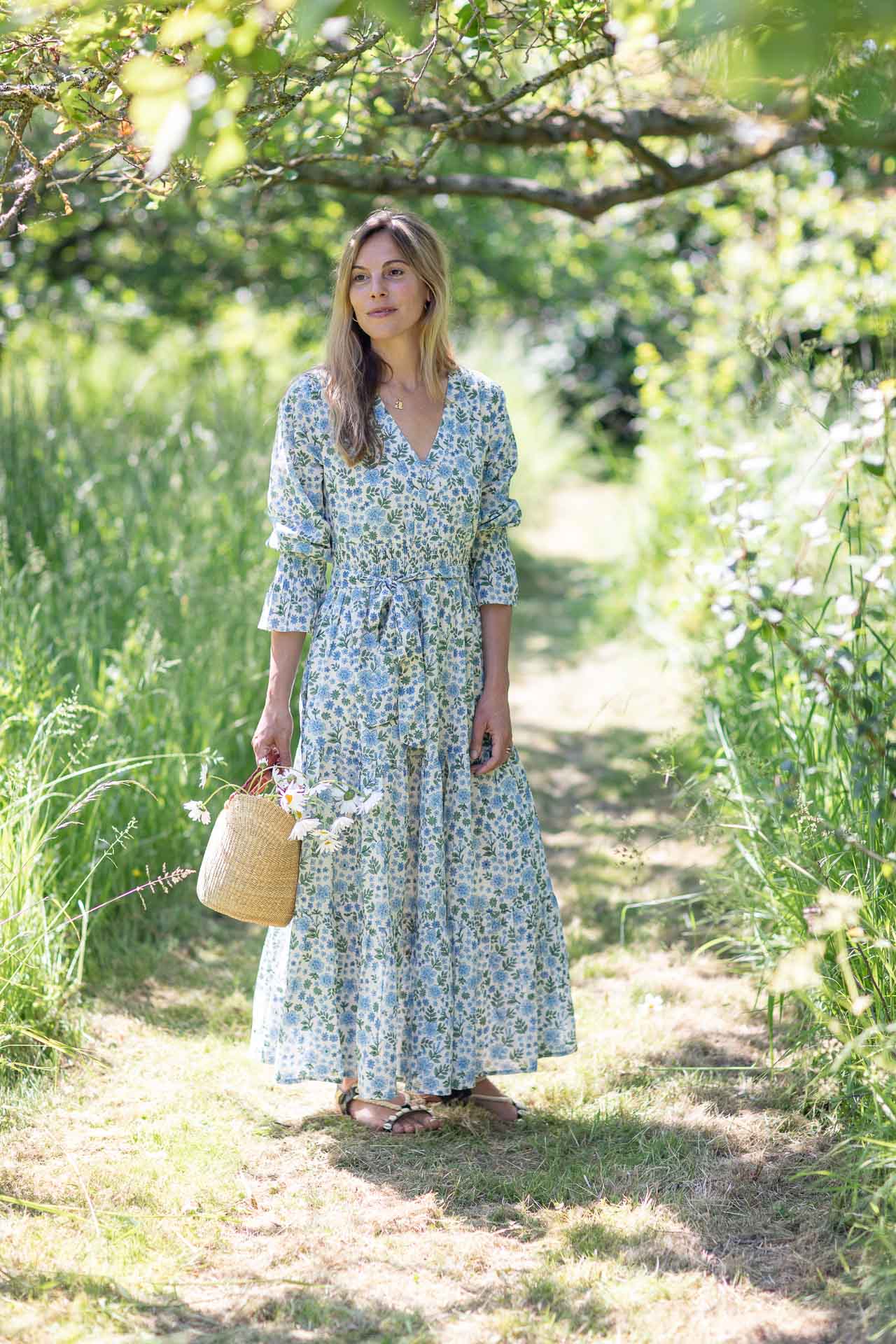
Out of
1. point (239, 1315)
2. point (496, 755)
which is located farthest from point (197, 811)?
point (239, 1315)

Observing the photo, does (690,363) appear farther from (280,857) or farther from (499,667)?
(280,857)

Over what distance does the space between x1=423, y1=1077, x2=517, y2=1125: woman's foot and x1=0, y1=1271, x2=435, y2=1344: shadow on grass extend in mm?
665

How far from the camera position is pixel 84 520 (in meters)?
4.52

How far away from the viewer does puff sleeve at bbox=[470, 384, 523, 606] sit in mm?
2775

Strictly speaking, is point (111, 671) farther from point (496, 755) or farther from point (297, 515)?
point (496, 755)

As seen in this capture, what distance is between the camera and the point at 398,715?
2.64 metres

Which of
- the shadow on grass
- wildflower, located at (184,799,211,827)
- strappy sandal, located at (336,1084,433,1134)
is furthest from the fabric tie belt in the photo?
the shadow on grass

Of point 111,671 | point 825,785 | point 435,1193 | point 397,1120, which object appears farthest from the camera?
point 111,671

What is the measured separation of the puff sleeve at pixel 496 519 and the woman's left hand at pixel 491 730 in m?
0.22

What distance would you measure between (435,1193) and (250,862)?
703 mm

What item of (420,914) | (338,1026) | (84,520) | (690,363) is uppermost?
(690,363)

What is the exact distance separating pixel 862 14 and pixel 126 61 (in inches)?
51.2

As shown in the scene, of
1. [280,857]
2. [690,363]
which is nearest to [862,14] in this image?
[280,857]

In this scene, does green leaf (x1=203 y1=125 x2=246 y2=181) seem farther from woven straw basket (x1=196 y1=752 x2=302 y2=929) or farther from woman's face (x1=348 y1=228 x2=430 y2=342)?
woven straw basket (x1=196 y1=752 x2=302 y2=929)
